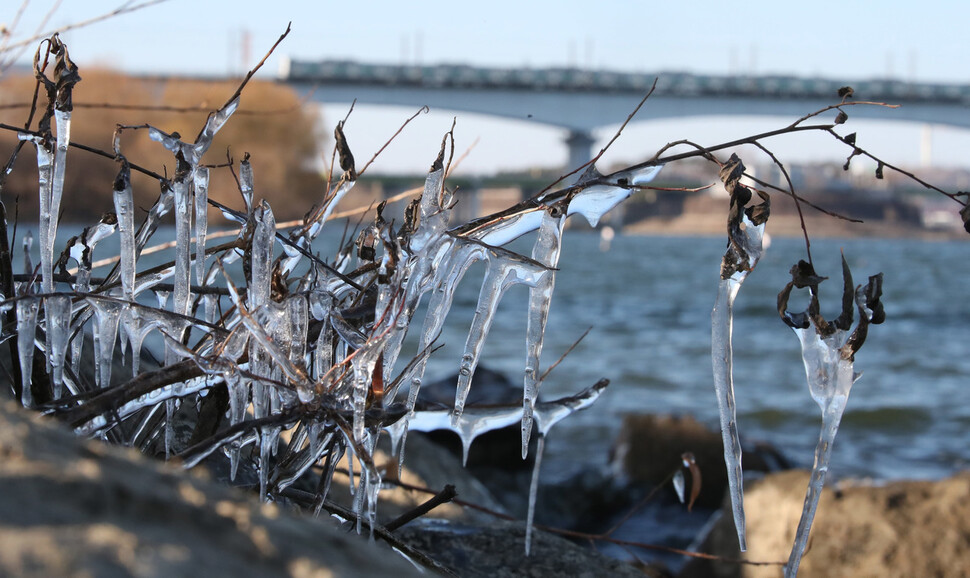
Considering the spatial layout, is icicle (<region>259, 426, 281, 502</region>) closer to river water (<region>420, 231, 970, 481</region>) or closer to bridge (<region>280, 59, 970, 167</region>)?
river water (<region>420, 231, 970, 481</region>)

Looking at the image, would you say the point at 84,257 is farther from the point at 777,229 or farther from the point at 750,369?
the point at 777,229

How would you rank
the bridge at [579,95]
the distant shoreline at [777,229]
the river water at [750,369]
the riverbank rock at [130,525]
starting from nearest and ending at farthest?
the riverbank rock at [130,525] → the river water at [750,369] → the bridge at [579,95] → the distant shoreline at [777,229]

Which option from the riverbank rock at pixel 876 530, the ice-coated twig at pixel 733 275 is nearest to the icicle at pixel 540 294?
the ice-coated twig at pixel 733 275

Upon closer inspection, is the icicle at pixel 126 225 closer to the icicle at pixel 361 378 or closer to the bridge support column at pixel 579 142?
the icicle at pixel 361 378

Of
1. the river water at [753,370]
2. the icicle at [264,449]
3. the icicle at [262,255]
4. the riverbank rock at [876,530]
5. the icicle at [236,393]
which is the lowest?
the river water at [753,370]

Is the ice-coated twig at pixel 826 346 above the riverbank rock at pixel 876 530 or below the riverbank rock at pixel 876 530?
above

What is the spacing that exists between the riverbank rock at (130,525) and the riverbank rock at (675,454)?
23.1 ft

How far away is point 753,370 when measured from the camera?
14273 mm

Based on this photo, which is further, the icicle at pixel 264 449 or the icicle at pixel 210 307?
the icicle at pixel 210 307

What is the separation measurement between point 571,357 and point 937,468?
23.0 feet

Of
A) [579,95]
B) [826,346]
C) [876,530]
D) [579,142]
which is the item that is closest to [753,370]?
[876,530]

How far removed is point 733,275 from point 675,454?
655cm

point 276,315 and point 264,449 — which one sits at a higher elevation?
point 276,315

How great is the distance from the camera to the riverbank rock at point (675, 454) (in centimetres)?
752
